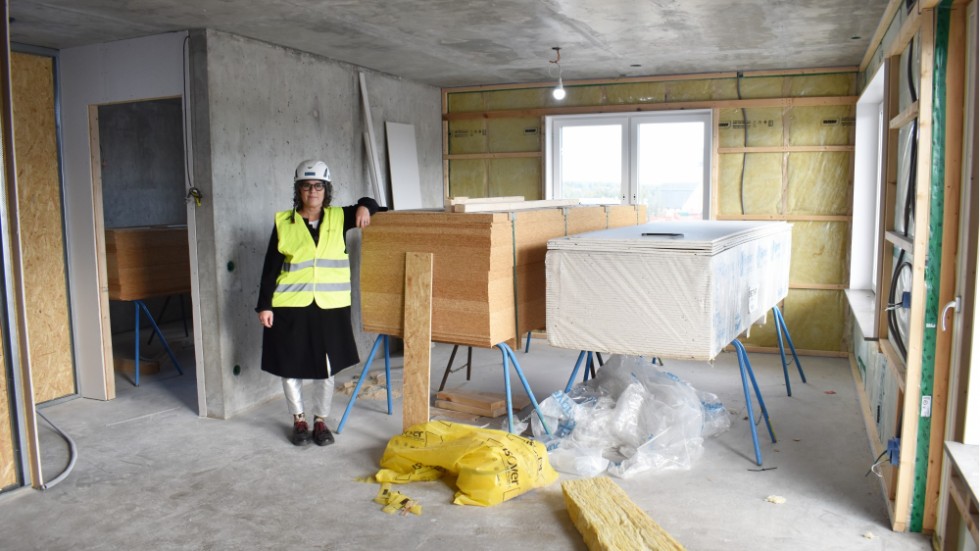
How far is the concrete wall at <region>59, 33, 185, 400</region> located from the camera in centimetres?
Result: 487

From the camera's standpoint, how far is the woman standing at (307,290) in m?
4.34

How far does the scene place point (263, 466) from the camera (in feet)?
13.5

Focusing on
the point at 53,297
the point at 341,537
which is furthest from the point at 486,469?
the point at 53,297

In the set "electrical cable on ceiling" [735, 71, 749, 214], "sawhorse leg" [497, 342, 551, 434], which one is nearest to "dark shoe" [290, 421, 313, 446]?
"sawhorse leg" [497, 342, 551, 434]

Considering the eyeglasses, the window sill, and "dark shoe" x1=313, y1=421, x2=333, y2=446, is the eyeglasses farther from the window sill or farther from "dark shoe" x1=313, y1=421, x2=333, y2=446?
the window sill

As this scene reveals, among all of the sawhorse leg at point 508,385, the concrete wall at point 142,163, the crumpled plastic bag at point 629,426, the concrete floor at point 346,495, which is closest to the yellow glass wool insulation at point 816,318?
the concrete floor at point 346,495

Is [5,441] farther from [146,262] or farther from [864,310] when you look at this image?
[864,310]

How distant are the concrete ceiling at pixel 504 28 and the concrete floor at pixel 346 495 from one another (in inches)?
97.2

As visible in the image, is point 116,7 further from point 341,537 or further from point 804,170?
point 804,170

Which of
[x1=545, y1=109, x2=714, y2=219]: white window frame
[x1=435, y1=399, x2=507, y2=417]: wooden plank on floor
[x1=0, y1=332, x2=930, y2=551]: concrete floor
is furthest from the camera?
[x1=545, y1=109, x2=714, y2=219]: white window frame

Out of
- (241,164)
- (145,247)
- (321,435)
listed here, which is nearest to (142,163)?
→ (145,247)

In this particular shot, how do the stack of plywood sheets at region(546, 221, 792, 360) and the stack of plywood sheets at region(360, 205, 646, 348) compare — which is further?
the stack of plywood sheets at region(360, 205, 646, 348)

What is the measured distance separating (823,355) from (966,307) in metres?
4.12

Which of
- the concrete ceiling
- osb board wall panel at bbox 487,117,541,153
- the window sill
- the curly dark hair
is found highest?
the concrete ceiling
